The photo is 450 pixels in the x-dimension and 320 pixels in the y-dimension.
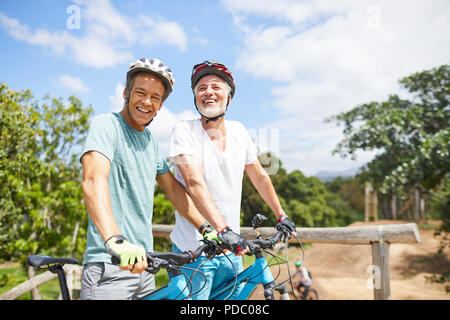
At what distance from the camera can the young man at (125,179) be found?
53.7 inches

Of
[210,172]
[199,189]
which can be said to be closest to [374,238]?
[210,172]

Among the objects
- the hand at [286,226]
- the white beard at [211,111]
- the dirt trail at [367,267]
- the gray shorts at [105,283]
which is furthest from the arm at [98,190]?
the dirt trail at [367,267]

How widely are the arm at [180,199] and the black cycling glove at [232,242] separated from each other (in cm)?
34

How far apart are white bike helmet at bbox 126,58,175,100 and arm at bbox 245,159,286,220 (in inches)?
33.0

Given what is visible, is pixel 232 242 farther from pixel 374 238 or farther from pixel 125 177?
pixel 374 238

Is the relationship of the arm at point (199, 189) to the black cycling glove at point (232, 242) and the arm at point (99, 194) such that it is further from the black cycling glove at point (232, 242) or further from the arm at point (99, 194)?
the arm at point (99, 194)

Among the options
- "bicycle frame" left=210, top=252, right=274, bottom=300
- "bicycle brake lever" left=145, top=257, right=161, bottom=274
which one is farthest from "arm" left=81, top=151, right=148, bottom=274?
"bicycle frame" left=210, top=252, right=274, bottom=300

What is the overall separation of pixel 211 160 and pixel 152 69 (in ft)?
2.05

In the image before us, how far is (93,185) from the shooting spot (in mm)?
1347

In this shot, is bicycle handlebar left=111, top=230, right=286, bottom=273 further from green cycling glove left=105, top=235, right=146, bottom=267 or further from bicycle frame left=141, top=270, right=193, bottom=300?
bicycle frame left=141, top=270, right=193, bottom=300

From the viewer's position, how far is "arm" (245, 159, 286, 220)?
2072mm

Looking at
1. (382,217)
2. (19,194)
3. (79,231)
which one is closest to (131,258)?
(19,194)
